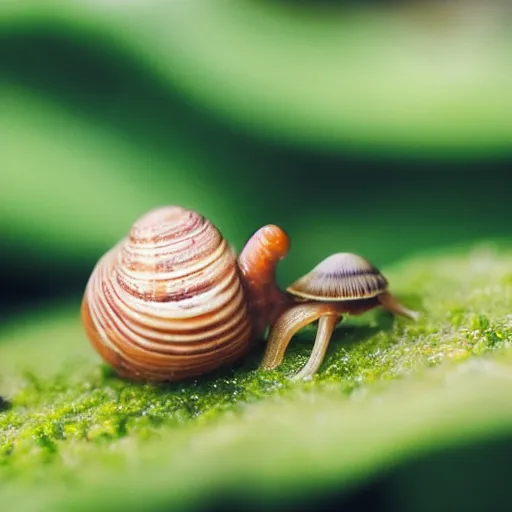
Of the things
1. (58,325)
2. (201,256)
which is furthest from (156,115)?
(201,256)

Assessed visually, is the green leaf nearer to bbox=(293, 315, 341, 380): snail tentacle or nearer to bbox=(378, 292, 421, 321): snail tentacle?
bbox=(378, 292, 421, 321): snail tentacle

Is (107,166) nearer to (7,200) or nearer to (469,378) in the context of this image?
(7,200)

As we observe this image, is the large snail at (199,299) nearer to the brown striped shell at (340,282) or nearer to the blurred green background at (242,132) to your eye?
the brown striped shell at (340,282)

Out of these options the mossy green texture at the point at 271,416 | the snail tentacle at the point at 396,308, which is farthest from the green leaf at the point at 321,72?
the snail tentacle at the point at 396,308

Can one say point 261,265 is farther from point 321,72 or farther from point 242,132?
point 321,72

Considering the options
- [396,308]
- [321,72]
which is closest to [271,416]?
[396,308]
